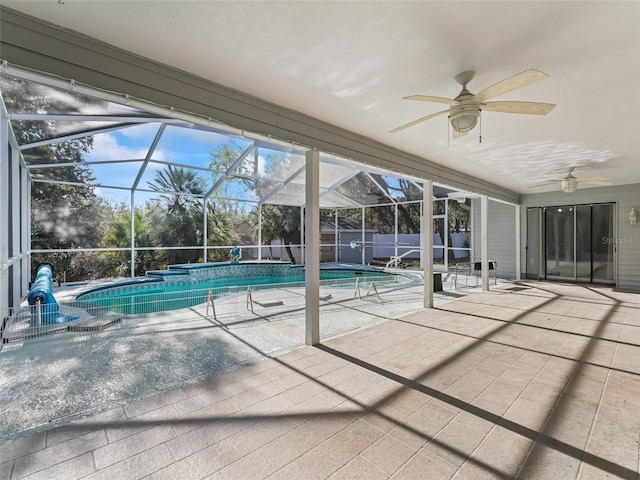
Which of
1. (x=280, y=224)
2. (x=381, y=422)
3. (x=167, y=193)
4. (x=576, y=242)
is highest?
(x=167, y=193)

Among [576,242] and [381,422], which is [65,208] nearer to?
[381,422]

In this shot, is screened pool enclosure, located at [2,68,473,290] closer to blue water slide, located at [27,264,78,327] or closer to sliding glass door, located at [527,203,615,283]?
blue water slide, located at [27,264,78,327]

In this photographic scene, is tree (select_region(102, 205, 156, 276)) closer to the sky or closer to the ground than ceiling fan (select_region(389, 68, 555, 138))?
closer to the ground

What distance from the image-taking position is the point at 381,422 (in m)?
2.21

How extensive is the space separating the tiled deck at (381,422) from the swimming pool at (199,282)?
226cm

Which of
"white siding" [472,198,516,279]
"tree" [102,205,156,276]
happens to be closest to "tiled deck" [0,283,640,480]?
"white siding" [472,198,516,279]

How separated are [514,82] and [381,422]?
261 centimetres

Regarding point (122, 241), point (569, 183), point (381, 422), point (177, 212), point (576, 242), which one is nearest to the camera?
point (381, 422)

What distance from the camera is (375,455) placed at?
1871mm

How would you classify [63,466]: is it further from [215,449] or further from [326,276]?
[326,276]

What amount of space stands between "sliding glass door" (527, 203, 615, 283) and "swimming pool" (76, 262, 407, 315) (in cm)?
440

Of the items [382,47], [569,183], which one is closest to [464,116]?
[382,47]

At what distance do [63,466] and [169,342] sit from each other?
6.73 ft

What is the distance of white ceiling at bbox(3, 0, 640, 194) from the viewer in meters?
1.95
